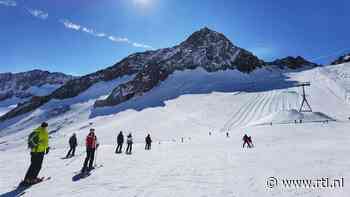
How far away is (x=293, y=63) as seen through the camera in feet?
488

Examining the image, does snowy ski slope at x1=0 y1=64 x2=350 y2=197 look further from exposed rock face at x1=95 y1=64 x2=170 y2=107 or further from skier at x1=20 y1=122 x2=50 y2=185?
exposed rock face at x1=95 y1=64 x2=170 y2=107

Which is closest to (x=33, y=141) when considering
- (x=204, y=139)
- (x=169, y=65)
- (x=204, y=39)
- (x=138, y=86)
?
(x=204, y=139)

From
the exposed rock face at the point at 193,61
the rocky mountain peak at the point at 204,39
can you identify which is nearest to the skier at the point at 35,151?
the exposed rock face at the point at 193,61

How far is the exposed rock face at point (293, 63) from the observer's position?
5728 inches

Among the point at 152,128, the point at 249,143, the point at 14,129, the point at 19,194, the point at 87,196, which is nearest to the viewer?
the point at 87,196

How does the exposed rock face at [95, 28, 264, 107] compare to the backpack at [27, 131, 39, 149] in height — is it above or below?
above

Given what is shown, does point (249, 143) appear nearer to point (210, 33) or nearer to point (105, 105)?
point (105, 105)

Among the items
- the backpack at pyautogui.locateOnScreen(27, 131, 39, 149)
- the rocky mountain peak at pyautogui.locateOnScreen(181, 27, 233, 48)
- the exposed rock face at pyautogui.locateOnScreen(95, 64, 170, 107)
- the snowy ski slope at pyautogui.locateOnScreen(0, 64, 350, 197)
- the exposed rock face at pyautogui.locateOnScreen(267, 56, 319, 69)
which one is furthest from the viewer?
the exposed rock face at pyautogui.locateOnScreen(267, 56, 319, 69)

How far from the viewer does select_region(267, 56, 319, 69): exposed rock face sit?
146 metres

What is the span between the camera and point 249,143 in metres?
23.7

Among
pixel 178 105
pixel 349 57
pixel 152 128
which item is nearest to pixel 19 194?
pixel 152 128

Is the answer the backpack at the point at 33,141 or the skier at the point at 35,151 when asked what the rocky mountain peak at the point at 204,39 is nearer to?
the skier at the point at 35,151

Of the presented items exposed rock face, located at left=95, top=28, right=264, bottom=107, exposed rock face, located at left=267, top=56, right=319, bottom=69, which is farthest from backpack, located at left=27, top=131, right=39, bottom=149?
exposed rock face, located at left=267, top=56, right=319, bottom=69

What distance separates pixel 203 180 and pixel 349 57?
6167 inches
